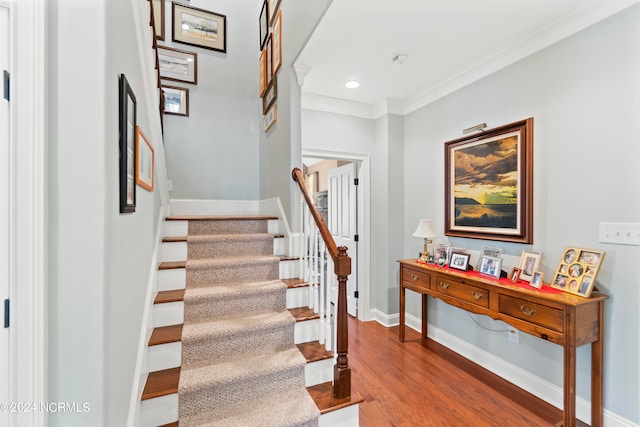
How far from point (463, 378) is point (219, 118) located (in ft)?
12.3

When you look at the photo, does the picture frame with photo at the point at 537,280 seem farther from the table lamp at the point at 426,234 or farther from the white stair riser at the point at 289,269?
the white stair riser at the point at 289,269

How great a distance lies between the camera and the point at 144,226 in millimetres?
1594

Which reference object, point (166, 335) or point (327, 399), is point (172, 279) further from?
point (327, 399)

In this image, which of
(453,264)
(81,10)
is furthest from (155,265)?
(453,264)

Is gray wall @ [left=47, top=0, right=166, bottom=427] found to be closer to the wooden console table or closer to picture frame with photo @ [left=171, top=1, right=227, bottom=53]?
the wooden console table

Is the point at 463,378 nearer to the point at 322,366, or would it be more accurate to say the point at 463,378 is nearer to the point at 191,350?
the point at 322,366

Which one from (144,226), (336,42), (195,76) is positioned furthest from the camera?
(195,76)

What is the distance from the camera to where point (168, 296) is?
1907 mm

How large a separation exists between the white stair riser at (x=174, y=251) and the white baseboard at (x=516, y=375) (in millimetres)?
2618

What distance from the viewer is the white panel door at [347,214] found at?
3.70 meters

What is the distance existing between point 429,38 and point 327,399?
8.67ft
